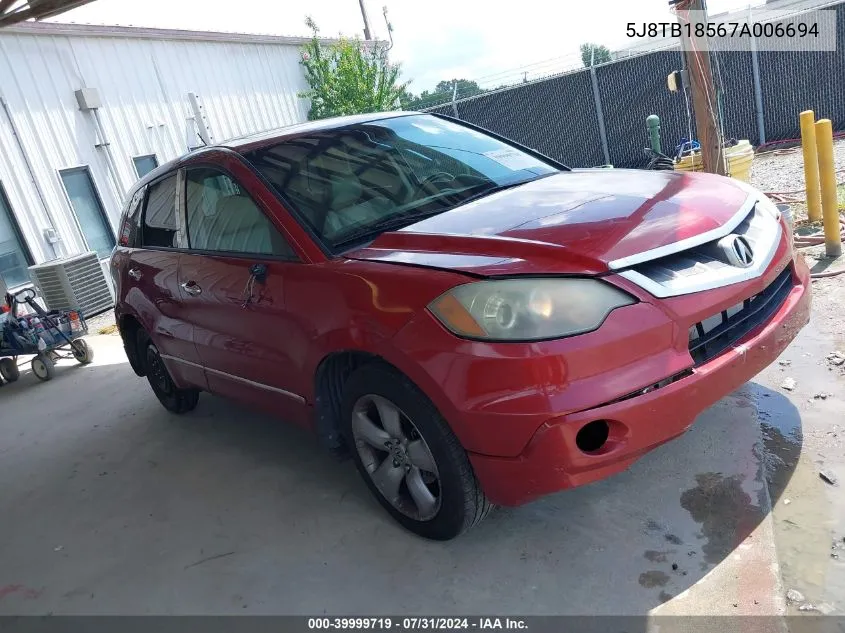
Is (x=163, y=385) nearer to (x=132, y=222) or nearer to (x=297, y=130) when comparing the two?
(x=132, y=222)

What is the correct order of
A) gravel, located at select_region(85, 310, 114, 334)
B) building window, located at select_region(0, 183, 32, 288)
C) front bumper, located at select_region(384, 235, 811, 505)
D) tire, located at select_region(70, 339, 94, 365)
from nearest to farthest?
front bumper, located at select_region(384, 235, 811, 505), tire, located at select_region(70, 339, 94, 365), gravel, located at select_region(85, 310, 114, 334), building window, located at select_region(0, 183, 32, 288)

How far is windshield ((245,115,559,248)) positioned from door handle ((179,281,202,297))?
784 millimetres

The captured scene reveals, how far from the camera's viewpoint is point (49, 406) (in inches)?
236

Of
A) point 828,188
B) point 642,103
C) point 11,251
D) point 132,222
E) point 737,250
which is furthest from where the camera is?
point 642,103

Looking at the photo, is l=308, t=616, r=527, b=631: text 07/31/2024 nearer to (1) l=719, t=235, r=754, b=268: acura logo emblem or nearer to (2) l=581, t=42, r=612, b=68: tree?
(1) l=719, t=235, r=754, b=268: acura logo emblem

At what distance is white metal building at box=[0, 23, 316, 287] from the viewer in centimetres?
969

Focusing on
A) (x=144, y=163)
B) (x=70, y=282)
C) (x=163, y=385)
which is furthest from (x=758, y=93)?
(x=163, y=385)

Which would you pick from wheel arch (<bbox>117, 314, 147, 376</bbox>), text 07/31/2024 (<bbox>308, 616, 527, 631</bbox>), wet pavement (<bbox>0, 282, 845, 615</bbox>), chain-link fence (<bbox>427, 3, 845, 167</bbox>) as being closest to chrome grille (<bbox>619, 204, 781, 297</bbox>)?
wet pavement (<bbox>0, 282, 845, 615</bbox>)

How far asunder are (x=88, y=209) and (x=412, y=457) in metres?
10.1

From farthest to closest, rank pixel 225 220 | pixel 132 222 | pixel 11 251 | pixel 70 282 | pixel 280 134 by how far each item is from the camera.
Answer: pixel 11 251 → pixel 70 282 → pixel 132 222 → pixel 280 134 → pixel 225 220

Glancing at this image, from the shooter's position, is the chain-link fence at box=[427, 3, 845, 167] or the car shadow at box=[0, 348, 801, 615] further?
the chain-link fence at box=[427, 3, 845, 167]

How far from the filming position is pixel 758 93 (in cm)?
1316

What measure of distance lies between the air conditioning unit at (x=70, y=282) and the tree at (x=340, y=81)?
767 centimetres

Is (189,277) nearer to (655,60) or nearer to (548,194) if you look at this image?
(548,194)
